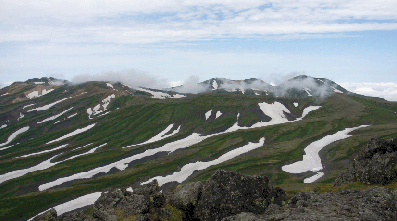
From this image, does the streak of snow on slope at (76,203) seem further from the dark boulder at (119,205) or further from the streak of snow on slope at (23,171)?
the dark boulder at (119,205)

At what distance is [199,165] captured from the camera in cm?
10794

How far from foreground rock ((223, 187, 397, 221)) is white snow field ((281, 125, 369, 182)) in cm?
6478

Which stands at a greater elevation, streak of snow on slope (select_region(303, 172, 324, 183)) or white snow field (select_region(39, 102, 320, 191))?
streak of snow on slope (select_region(303, 172, 324, 183))

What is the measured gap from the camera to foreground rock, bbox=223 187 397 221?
640 inches

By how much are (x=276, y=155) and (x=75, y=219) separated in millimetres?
96753

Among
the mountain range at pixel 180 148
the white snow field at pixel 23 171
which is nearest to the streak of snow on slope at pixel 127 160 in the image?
the mountain range at pixel 180 148

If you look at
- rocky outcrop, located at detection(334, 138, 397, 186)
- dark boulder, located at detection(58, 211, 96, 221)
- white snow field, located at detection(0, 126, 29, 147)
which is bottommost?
white snow field, located at detection(0, 126, 29, 147)

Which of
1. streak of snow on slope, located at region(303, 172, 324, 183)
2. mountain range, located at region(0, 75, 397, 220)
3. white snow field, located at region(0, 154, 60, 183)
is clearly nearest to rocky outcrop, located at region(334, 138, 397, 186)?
mountain range, located at region(0, 75, 397, 220)

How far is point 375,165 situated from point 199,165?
8035 cm

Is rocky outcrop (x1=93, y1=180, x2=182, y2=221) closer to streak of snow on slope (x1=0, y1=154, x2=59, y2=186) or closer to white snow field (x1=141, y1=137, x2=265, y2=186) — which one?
white snow field (x1=141, y1=137, x2=265, y2=186)

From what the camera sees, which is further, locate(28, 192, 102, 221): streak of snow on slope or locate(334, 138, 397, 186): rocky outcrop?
locate(28, 192, 102, 221): streak of snow on slope

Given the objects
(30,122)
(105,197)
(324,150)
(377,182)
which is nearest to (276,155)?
(324,150)

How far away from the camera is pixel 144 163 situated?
372 feet

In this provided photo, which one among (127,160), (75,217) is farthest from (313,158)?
(75,217)
